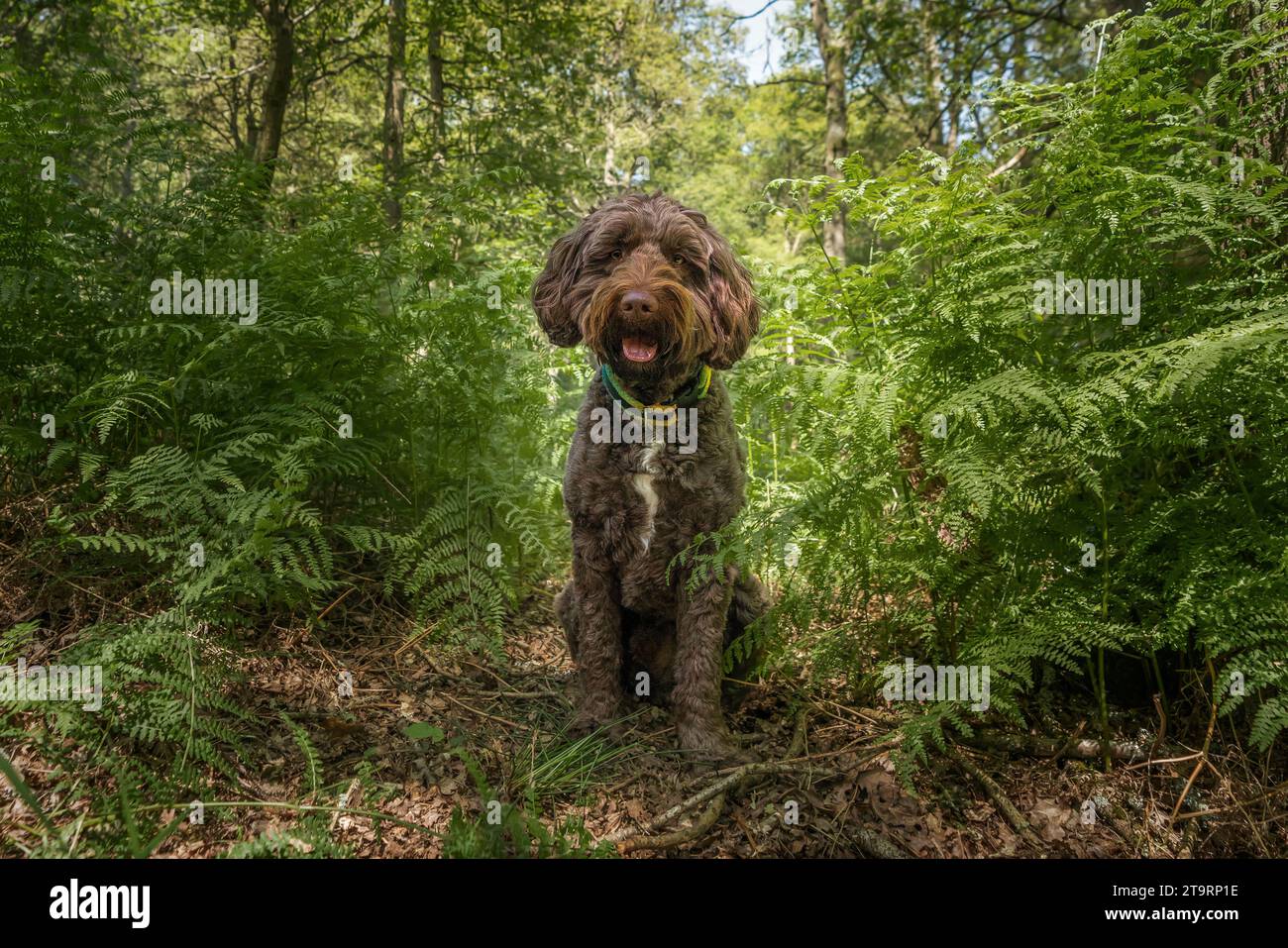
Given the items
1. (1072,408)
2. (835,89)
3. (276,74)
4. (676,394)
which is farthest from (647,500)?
(835,89)

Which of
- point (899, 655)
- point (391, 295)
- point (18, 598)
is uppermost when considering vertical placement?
point (391, 295)

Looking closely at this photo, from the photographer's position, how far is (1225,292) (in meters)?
2.64

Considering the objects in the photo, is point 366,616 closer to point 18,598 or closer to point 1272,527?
point 18,598

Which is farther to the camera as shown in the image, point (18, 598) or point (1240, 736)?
point (18, 598)

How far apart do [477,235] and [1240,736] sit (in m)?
5.37

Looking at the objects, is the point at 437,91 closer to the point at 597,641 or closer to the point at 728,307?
the point at 728,307

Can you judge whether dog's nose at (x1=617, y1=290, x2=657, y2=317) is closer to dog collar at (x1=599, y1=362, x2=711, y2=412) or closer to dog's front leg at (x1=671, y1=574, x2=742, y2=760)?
dog collar at (x1=599, y1=362, x2=711, y2=412)

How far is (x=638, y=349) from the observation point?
3.09 meters

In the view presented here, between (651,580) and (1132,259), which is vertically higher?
(1132,259)

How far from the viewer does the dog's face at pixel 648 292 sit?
3023 mm

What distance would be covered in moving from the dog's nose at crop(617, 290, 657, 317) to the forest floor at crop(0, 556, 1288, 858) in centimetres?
179

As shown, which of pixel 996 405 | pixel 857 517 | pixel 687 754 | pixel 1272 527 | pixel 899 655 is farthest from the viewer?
pixel 899 655

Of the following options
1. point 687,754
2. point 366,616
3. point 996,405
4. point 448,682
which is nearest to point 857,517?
point 996,405

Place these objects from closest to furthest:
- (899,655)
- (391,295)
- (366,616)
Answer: (899,655) → (366,616) → (391,295)
